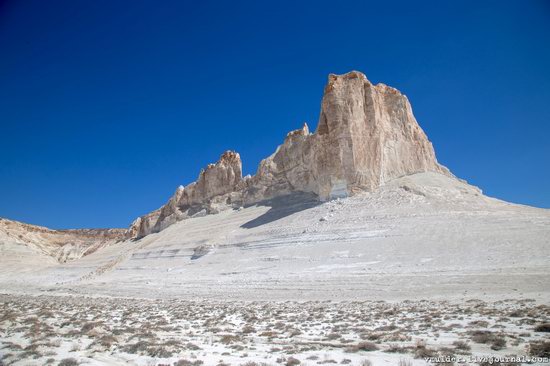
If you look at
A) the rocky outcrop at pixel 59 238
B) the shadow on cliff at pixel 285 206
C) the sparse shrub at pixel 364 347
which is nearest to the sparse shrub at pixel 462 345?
the sparse shrub at pixel 364 347

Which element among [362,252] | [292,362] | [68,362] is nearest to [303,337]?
[292,362]

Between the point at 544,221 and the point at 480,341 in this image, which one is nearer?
the point at 480,341

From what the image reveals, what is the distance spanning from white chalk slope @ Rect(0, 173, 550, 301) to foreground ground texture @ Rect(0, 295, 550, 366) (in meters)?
5.27

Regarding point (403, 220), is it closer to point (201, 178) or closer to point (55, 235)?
point (201, 178)

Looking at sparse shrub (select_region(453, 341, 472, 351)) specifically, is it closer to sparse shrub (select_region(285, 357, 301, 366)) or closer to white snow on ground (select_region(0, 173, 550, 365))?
white snow on ground (select_region(0, 173, 550, 365))

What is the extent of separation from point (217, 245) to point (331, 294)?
24.6 metres

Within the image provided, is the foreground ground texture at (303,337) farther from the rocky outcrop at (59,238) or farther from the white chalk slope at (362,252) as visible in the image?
the rocky outcrop at (59,238)

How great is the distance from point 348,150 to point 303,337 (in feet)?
120

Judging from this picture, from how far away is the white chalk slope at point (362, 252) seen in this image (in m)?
21.2

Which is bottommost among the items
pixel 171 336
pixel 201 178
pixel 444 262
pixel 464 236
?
pixel 171 336

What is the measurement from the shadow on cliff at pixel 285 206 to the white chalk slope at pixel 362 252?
0.23m

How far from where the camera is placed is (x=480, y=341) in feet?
27.9

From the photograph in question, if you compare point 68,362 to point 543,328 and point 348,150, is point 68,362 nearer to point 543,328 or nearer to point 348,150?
point 543,328

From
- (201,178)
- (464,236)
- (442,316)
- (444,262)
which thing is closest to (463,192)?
(464,236)
